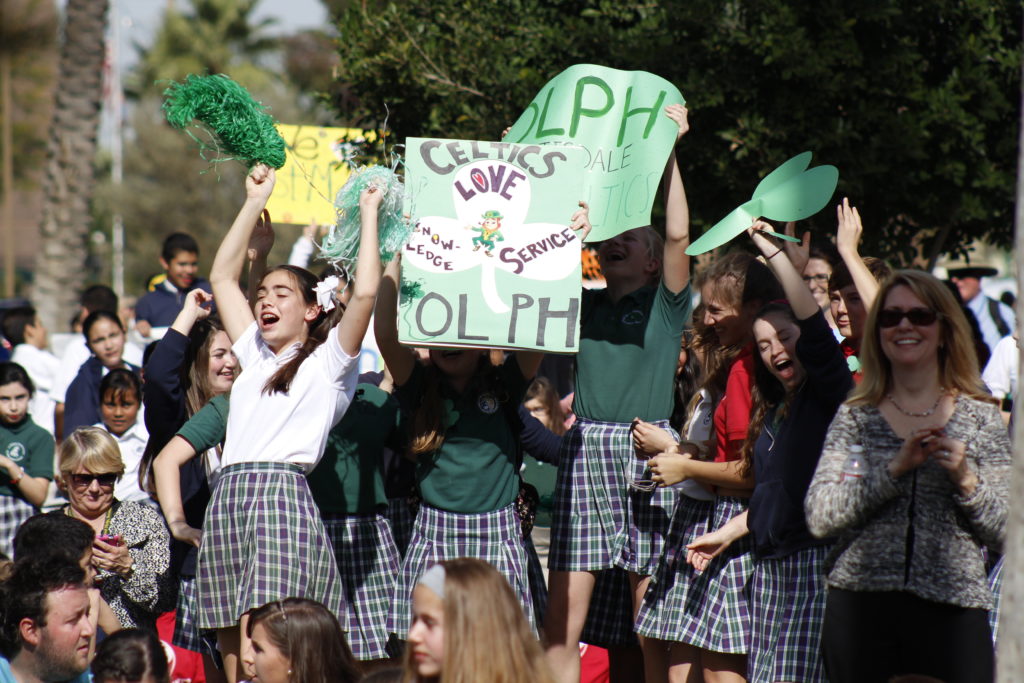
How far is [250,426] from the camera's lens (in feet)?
14.0

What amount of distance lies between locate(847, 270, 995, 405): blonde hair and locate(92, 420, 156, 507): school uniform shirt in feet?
11.5

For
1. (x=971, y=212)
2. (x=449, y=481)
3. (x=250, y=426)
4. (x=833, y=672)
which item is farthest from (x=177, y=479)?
(x=971, y=212)

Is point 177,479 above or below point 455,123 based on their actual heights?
below

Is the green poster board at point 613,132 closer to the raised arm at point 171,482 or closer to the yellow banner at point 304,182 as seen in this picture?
the raised arm at point 171,482

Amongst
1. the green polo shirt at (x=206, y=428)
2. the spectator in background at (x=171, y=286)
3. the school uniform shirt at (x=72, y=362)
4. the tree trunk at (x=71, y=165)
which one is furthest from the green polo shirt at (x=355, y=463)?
the tree trunk at (x=71, y=165)

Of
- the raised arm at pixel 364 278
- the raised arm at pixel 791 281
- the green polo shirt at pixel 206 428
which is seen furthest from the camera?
the green polo shirt at pixel 206 428

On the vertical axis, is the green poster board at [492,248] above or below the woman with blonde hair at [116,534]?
above

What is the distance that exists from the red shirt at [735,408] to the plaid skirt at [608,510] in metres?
0.31

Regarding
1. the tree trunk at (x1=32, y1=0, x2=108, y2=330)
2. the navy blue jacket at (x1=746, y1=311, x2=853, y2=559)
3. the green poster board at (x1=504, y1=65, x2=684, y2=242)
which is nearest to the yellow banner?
the green poster board at (x1=504, y1=65, x2=684, y2=242)

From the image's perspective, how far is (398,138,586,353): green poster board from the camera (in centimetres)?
419

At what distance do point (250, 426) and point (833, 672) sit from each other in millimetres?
2052

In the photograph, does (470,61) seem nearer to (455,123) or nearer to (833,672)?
(455,123)

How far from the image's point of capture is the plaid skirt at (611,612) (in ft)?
16.1

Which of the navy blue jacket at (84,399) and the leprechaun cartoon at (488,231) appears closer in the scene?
the leprechaun cartoon at (488,231)
